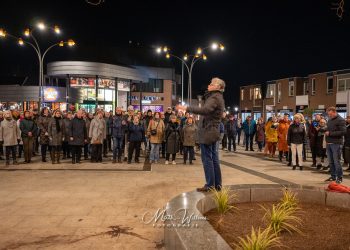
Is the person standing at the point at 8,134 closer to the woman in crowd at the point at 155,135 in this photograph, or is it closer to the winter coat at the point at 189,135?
the woman in crowd at the point at 155,135

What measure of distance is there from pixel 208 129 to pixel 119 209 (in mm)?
2213

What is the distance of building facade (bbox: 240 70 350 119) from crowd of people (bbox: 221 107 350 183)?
60.1 feet

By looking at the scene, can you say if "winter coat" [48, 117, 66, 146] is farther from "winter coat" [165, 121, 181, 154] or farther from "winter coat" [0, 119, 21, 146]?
"winter coat" [165, 121, 181, 154]

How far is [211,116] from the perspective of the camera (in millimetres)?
6059

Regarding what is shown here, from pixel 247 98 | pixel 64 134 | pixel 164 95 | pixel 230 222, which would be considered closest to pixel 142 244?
pixel 230 222

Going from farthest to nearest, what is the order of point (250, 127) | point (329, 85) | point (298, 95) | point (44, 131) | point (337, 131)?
point (298, 95), point (329, 85), point (250, 127), point (44, 131), point (337, 131)

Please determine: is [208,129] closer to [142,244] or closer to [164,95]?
[142,244]

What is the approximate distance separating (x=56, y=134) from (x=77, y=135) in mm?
718

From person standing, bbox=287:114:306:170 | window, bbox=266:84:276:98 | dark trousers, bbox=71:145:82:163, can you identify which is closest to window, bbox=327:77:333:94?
window, bbox=266:84:276:98

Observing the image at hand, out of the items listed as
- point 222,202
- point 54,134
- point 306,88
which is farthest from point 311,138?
point 306,88

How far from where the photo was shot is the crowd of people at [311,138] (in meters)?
9.38

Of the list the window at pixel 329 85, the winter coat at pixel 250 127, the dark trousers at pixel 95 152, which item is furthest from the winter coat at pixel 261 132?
the window at pixel 329 85

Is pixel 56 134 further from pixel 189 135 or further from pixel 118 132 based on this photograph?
pixel 189 135

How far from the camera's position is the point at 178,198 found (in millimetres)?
5406
